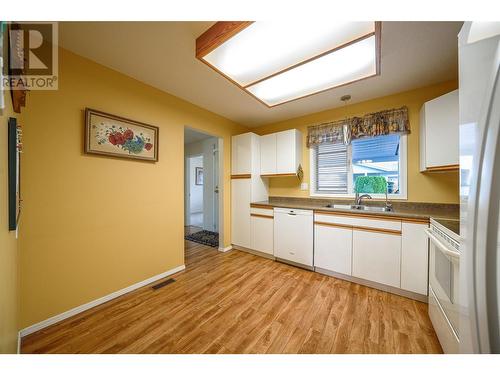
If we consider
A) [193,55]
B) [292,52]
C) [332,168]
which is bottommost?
[332,168]

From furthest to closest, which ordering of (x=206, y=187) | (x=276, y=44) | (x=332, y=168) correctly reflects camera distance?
(x=206, y=187) → (x=332, y=168) → (x=276, y=44)

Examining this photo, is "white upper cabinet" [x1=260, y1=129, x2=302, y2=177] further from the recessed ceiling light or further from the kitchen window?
the recessed ceiling light

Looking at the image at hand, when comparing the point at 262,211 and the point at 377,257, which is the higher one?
the point at 262,211

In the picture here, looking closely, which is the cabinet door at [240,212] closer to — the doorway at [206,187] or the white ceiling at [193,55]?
the doorway at [206,187]

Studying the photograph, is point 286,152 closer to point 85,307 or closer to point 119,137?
point 119,137

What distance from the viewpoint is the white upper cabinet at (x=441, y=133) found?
1.69m

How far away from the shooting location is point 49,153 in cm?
146

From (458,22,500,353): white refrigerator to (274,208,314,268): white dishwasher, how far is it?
5.98 feet

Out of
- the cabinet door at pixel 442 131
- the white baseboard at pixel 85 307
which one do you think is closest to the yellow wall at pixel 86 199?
the white baseboard at pixel 85 307

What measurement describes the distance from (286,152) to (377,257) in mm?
1868

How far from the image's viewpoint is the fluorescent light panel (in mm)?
1183

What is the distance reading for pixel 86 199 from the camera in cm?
165

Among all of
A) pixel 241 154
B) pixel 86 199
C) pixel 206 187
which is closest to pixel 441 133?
pixel 241 154

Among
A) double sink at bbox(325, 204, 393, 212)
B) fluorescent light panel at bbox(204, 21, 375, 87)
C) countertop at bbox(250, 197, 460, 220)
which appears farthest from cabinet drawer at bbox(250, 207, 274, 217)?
fluorescent light panel at bbox(204, 21, 375, 87)
